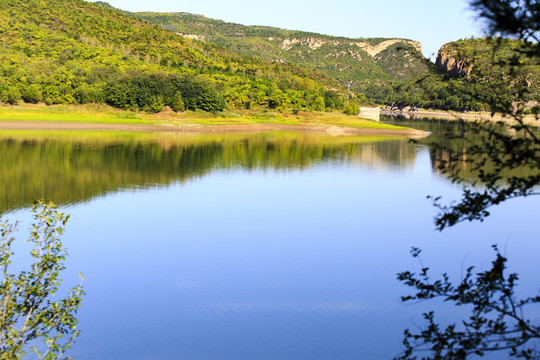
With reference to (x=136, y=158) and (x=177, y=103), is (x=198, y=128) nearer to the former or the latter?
(x=177, y=103)

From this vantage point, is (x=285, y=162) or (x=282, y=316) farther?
(x=285, y=162)

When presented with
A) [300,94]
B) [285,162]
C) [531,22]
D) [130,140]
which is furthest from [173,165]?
[300,94]

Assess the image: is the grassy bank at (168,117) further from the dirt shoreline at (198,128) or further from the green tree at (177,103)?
the dirt shoreline at (198,128)

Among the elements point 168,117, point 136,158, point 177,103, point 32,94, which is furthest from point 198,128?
point 136,158

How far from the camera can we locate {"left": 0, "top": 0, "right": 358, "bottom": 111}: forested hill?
6800 cm

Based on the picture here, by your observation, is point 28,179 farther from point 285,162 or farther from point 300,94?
point 300,94

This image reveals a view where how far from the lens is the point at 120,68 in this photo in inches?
3162

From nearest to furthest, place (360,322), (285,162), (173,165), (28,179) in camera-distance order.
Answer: (360,322) < (28,179) < (173,165) < (285,162)

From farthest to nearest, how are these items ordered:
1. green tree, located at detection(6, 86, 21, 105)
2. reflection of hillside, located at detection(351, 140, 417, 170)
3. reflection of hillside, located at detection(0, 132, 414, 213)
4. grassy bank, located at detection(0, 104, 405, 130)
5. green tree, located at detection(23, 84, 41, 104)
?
green tree, located at detection(23, 84, 41, 104) < green tree, located at detection(6, 86, 21, 105) < grassy bank, located at detection(0, 104, 405, 130) < reflection of hillside, located at detection(351, 140, 417, 170) < reflection of hillside, located at detection(0, 132, 414, 213)

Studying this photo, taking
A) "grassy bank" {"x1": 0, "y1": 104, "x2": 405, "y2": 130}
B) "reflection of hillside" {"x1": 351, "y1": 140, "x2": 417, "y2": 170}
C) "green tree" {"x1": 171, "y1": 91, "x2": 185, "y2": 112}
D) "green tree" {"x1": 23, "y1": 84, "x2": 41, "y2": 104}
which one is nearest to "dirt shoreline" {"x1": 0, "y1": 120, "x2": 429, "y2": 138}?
"grassy bank" {"x1": 0, "y1": 104, "x2": 405, "y2": 130}

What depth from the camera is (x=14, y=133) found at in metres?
47.0

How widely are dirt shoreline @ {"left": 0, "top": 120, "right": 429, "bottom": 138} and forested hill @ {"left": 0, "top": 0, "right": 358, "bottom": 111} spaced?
27.8 feet

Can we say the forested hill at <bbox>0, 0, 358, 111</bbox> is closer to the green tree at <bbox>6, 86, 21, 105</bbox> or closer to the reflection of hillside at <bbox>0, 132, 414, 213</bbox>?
the green tree at <bbox>6, 86, 21, 105</bbox>

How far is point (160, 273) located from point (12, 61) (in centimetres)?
6759
